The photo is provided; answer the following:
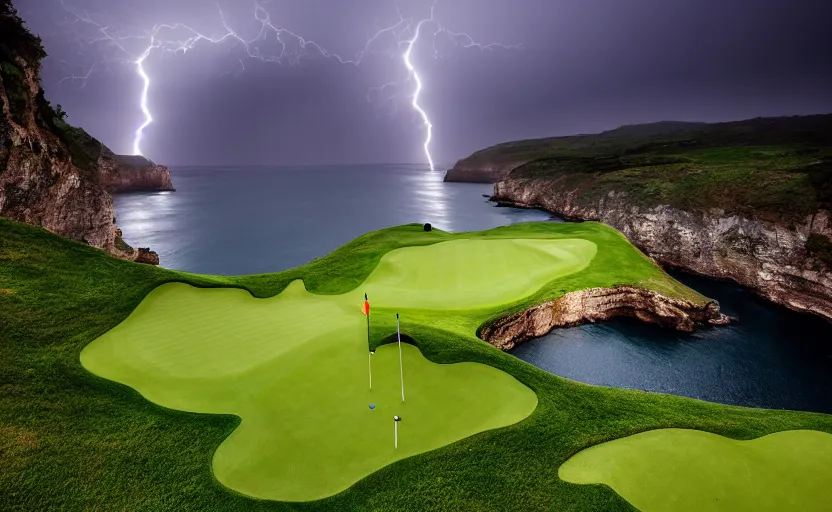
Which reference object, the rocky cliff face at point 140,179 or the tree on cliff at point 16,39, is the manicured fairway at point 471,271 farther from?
the rocky cliff face at point 140,179

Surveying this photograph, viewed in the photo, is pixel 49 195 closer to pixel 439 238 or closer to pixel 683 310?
pixel 439 238

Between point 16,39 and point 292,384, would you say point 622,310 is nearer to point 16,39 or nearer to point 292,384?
point 292,384

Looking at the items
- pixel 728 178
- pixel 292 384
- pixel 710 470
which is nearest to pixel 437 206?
pixel 728 178

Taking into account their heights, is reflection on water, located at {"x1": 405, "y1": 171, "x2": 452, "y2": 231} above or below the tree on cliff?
below

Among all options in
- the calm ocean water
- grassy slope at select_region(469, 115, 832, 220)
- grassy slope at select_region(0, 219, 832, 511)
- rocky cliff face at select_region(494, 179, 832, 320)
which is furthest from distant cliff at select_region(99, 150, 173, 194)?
rocky cliff face at select_region(494, 179, 832, 320)

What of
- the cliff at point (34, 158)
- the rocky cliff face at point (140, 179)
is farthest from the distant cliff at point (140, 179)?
the cliff at point (34, 158)

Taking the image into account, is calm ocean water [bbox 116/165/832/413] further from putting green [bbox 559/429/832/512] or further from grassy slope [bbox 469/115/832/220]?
putting green [bbox 559/429/832/512]
